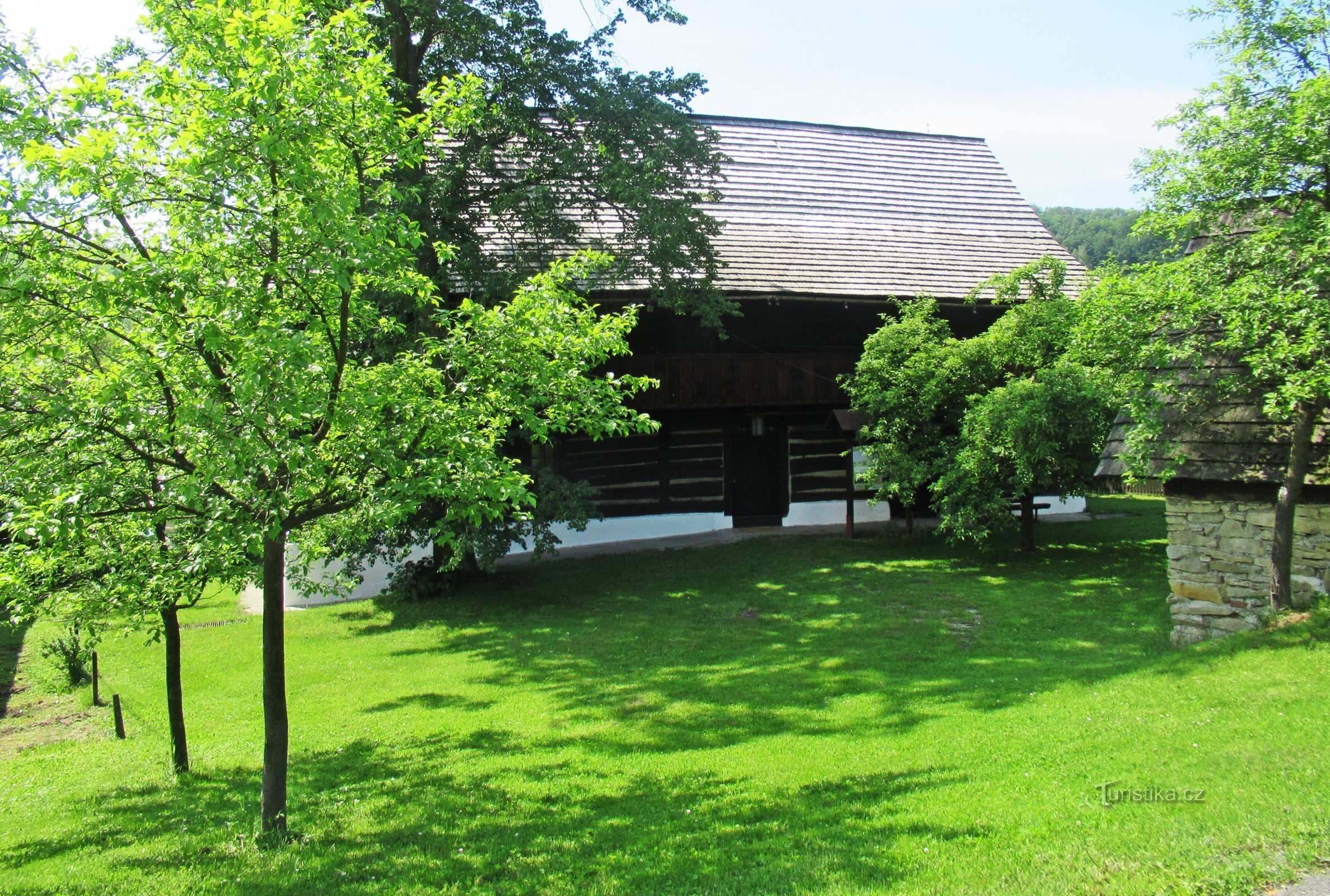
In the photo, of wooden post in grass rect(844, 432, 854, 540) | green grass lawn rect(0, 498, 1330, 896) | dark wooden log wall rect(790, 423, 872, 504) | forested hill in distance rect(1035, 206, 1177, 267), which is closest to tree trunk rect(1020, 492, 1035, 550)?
green grass lawn rect(0, 498, 1330, 896)

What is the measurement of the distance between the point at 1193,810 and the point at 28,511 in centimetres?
628

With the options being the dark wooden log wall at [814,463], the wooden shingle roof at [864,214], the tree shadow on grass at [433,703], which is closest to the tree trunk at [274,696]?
the tree shadow on grass at [433,703]

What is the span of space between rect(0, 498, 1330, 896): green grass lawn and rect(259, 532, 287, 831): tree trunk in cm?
26

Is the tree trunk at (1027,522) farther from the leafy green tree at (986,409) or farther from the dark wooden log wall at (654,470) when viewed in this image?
the dark wooden log wall at (654,470)

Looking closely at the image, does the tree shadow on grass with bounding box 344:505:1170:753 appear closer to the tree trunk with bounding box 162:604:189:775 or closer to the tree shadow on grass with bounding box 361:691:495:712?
the tree shadow on grass with bounding box 361:691:495:712

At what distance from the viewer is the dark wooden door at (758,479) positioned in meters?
19.2

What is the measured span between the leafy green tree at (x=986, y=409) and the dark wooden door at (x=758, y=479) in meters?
3.32

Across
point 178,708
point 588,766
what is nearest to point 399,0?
point 178,708

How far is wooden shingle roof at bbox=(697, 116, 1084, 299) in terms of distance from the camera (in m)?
18.5

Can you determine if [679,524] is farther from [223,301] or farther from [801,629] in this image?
[223,301]

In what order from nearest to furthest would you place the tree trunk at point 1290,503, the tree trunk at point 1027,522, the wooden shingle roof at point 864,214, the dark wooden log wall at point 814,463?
the tree trunk at point 1290,503 < the tree trunk at point 1027,522 < the wooden shingle roof at point 864,214 < the dark wooden log wall at point 814,463

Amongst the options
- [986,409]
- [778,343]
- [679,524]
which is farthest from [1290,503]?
[679,524]

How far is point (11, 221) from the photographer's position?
4.50m

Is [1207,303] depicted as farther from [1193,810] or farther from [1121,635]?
[1193,810]
